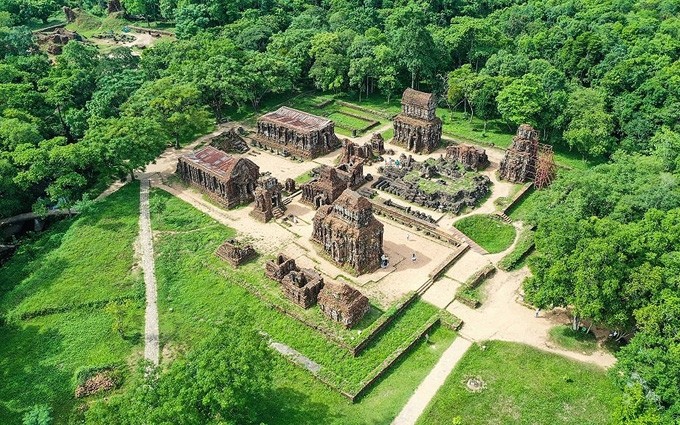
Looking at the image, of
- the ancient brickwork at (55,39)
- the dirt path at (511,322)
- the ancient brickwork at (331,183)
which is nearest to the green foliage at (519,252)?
the dirt path at (511,322)

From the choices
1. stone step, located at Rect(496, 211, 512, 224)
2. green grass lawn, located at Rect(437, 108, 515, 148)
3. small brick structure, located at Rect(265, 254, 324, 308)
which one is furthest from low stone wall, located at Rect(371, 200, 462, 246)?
green grass lawn, located at Rect(437, 108, 515, 148)

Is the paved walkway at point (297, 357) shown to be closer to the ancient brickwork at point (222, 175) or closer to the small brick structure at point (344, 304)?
the small brick structure at point (344, 304)

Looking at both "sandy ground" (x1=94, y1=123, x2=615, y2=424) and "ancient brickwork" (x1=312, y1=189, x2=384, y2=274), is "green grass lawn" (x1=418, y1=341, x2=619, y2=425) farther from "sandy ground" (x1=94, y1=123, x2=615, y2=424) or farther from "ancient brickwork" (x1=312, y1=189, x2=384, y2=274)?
"ancient brickwork" (x1=312, y1=189, x2=384, y2=274)

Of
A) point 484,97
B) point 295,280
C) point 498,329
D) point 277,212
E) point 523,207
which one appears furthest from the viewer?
point 484,97

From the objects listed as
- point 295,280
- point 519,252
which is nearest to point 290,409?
point 295,280

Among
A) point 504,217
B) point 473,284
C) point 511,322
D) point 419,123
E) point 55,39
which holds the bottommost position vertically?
point 511,322

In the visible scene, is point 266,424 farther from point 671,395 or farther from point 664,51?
point 664,51

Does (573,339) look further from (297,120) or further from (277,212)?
(297,120)
